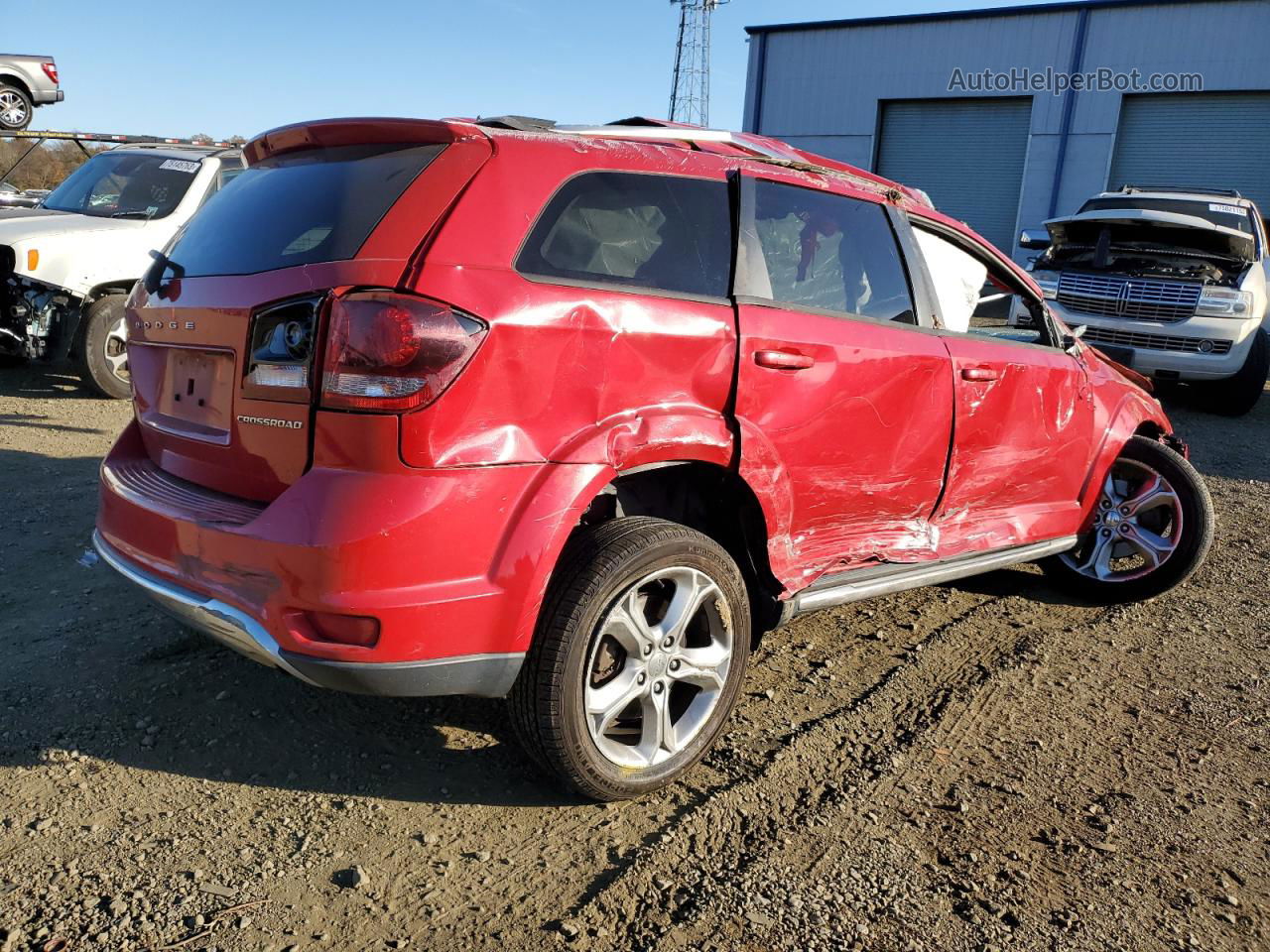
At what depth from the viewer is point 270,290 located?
239 cm

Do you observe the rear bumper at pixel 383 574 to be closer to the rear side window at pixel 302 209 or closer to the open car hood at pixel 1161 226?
the rear side window at pixel 302 209

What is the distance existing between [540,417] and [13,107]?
16.7 m

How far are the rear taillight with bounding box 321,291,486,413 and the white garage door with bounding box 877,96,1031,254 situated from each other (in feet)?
72.4

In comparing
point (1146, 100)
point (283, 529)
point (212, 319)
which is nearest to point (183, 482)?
point (212, 319)

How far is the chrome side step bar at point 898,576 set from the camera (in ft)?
10.2

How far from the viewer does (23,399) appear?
7.47 meters

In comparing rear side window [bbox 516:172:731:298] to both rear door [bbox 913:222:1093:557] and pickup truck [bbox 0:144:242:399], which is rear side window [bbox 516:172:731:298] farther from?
pickup truck [bbox 0:144:242:399]

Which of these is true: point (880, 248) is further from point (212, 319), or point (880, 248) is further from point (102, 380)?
point (102, 380)

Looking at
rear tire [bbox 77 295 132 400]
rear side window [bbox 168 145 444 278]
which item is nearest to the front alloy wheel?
rear side window [bbox 168 145 444 278]

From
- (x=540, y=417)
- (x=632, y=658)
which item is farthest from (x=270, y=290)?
(x=632, y=658)

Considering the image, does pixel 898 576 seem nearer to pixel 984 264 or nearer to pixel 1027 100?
pixel 984 264

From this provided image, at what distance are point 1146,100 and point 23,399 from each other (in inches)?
877

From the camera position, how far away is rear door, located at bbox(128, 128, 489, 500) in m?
2.30

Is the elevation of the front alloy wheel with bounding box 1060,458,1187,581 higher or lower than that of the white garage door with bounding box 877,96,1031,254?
lower
